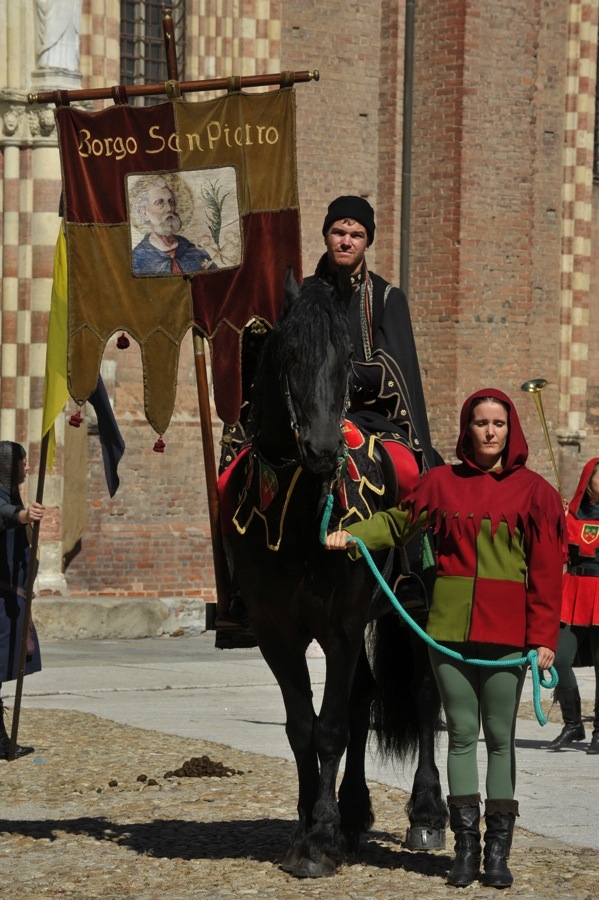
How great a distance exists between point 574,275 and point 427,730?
18.1 meters

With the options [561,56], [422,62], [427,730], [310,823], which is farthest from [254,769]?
[561,56]

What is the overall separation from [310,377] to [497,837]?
1784 mm

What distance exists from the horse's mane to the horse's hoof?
191 centimetres

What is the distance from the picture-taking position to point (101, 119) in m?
7.61

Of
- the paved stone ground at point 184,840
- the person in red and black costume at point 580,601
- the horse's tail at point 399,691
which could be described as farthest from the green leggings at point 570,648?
the horse's tail at point 399,691

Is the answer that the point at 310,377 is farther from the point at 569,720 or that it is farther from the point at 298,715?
the point at 569,720

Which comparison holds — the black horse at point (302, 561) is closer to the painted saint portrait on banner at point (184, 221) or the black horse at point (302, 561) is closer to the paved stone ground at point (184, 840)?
the paved stone ground at point (184, 840)

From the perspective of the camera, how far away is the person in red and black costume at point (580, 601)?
11008 mm

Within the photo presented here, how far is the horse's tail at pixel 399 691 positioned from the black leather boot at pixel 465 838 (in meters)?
1.12

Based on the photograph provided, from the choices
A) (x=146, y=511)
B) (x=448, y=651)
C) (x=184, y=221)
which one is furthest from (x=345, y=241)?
(x=146, y=511)

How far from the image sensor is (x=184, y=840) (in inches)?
289

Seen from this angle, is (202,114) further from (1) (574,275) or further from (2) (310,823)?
(1) (574,275)

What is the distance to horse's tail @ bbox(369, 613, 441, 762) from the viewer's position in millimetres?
7566

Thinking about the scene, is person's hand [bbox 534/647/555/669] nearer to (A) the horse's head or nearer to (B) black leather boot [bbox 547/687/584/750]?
(A) the horse's head
